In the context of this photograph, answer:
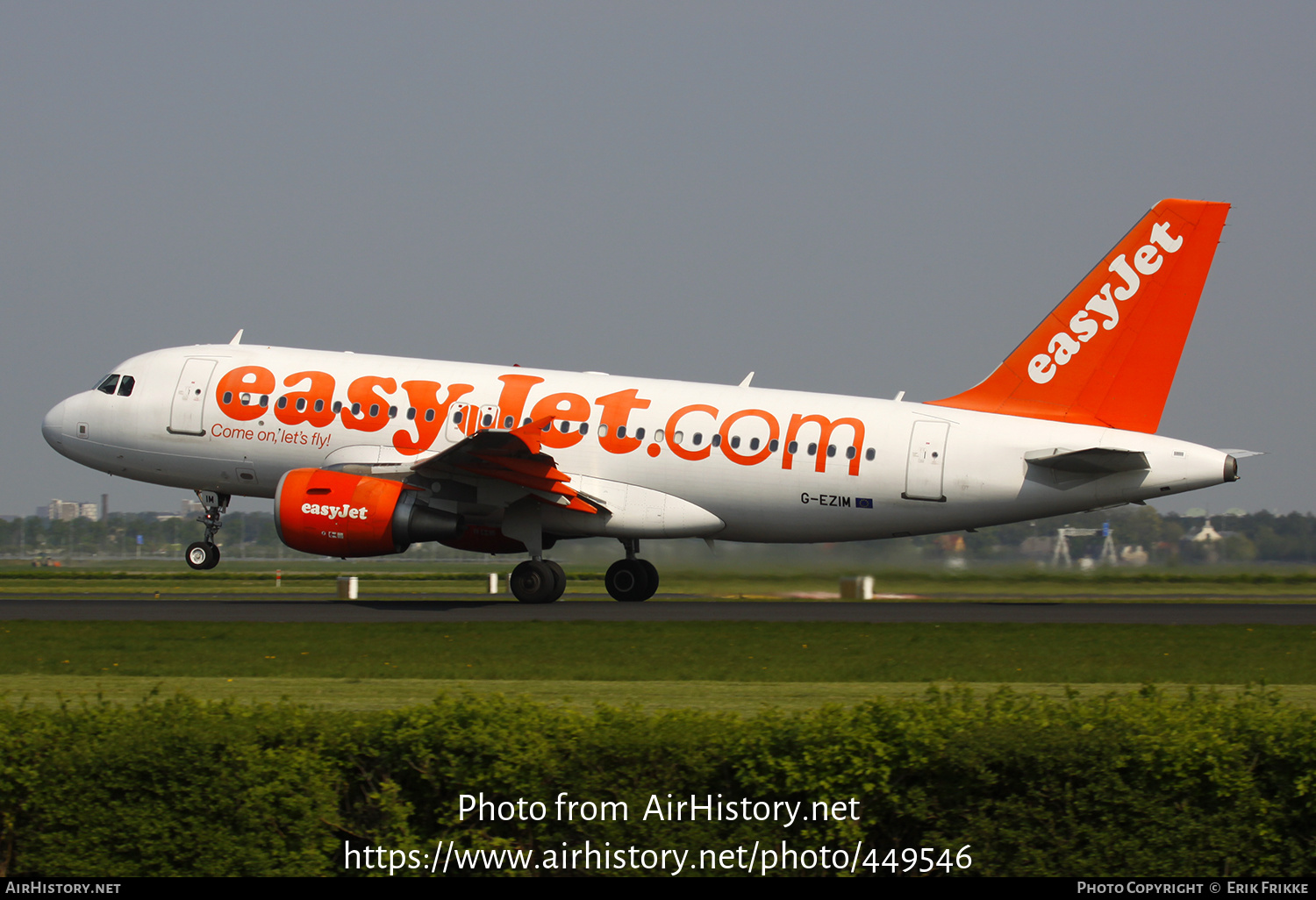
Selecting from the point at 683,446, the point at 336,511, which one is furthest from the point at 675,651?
the point at 683,446

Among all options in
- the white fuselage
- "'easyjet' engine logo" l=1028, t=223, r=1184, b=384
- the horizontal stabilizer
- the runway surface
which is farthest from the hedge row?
"'easyjet' engine logo" l=1028, t=223, r=1184, b=384

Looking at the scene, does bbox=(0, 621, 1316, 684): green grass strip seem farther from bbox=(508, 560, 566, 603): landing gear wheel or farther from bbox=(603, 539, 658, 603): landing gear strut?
bbox=(603, 539, 658, 603): landing gear strut

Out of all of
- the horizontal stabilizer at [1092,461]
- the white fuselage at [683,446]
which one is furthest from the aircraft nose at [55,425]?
the horizontal stabilizer at [1092,461]

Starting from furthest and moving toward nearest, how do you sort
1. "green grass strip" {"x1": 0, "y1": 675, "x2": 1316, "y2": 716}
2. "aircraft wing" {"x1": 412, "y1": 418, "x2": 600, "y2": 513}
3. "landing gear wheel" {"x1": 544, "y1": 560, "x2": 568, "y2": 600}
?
"landing gear wheel" {"x1": 544, "y1": 560, "x2": 568, "y2": 600}
"aircraft wing" {"x1": 412, "y1": 418, "x2": 600, "y2": 513}
"green grass strip" {"x1": 0, "y1": 675, "x2": 1316, "y2": 716}

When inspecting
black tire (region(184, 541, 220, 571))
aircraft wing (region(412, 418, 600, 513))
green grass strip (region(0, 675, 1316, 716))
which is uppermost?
aircraft wing (region(412, 418, 600, 513))

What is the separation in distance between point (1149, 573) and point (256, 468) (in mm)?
24887

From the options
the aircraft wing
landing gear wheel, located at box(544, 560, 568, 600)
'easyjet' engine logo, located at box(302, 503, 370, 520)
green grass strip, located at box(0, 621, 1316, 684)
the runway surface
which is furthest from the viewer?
landing gear wheel, located at box(544, 560, 568, 600)

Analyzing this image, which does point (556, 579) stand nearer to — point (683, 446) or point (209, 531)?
point (683, 446)

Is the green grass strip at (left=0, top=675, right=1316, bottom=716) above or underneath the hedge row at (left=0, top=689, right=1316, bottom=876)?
above

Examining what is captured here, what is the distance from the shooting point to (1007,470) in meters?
28.0

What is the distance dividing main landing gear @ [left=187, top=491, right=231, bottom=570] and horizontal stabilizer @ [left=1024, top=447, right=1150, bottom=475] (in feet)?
62.4

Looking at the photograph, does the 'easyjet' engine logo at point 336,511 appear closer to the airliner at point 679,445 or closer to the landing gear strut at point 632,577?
the airliner at point 679,445

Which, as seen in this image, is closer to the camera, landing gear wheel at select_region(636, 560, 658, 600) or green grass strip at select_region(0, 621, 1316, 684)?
green grass strip at select_region(0, 621, 1316, 684)

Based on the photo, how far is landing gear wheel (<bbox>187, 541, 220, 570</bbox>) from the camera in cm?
3047
